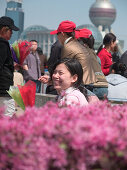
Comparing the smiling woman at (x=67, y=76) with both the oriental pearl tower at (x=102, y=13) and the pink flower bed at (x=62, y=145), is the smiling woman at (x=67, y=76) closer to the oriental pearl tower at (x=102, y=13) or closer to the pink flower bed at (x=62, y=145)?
the pink flower bed at (x=62, y=145)

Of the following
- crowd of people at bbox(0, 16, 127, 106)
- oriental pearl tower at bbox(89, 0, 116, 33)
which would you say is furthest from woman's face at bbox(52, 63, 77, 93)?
oriental pearl tower at bbox(89, 0, 116, 33)

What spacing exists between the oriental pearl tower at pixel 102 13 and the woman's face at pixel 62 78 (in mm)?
170993

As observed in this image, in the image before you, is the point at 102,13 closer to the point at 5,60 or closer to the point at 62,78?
the point at 5,60

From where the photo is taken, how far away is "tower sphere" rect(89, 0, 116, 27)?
172 meters

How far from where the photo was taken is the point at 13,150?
5.22ft

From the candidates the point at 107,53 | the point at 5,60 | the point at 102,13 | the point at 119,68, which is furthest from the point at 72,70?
the point at 102,13

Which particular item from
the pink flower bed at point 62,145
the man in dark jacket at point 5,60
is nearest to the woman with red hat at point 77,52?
the man in dark jacket at point 5,60

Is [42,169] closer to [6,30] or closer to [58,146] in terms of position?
[58,146]

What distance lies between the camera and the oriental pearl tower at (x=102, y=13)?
566 ft

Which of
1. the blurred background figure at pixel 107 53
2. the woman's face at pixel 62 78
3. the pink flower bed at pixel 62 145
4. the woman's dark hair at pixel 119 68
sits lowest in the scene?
the pink flower bed at pixel 62 145

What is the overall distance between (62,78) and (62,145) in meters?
1.90

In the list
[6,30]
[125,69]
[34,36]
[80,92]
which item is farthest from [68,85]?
[34,36]

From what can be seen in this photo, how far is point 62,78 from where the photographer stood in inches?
134

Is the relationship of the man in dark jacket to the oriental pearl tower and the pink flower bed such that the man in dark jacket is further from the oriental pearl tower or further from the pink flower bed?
the oriental pearl tower
